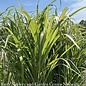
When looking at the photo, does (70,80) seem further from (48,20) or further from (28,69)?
(48,20)

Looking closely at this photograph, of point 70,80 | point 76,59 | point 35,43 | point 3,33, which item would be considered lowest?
point 70,80

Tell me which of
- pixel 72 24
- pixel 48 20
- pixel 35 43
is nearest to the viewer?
pixel 35 43

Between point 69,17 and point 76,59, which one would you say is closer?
point 69,17

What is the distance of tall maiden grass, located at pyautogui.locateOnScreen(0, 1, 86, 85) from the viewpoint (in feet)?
5.78

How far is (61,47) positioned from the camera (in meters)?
1.95

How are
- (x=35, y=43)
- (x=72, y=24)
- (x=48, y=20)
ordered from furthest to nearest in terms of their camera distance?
(x=72, y=24) < (x=48, y=20) < (x=35, y=43)

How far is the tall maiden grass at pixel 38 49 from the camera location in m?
1.76

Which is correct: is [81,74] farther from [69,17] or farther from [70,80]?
[69,17]

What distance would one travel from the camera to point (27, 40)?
180 centimetres

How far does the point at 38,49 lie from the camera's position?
176 centimetres

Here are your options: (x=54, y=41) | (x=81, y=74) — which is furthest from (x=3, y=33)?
(x=81, y=74)

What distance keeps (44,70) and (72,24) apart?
1.69 feet

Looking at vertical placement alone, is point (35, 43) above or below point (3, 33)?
below

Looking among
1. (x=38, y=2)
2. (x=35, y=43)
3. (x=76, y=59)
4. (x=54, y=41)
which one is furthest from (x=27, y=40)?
(x=76, y=59)
